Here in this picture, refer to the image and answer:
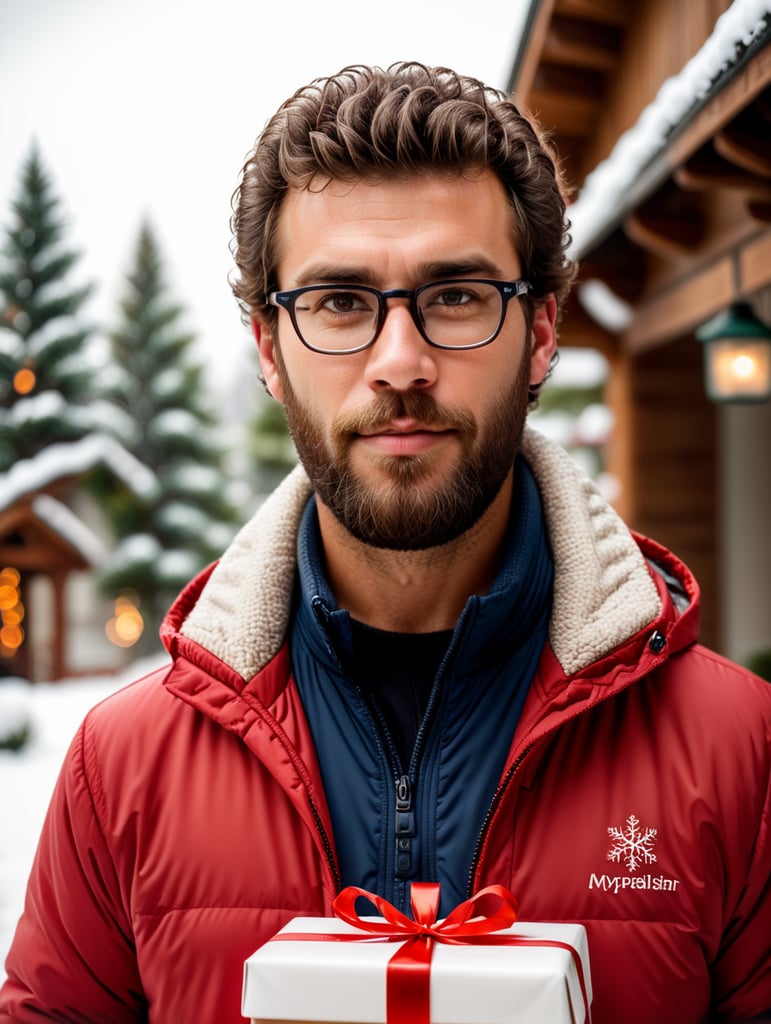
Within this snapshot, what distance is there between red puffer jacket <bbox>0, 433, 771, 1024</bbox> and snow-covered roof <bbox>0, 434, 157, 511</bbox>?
15696 mm

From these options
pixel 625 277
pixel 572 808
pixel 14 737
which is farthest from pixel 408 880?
pixel 14 737

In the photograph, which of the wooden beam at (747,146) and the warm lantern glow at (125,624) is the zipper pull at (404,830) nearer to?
the wooden beam at (747,146)

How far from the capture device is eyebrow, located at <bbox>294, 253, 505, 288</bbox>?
5.45 feet

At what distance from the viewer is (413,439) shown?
1.66 m

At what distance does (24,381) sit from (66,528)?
4549mm

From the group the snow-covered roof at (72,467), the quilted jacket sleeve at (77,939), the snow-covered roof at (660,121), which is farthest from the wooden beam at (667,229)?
the snow-covered roof at (72,467)

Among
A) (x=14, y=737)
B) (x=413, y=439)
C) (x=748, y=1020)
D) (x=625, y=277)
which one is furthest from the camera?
(x=14, y=737)

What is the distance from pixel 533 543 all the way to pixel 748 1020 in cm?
82

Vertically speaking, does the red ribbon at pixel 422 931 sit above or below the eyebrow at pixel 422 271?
below

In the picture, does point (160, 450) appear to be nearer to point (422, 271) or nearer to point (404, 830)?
point (422, 271)

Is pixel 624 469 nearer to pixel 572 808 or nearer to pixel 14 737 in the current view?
pixel 572 808

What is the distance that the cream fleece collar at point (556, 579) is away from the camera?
1.67 m

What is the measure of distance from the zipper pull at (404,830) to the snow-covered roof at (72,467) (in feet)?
52.4

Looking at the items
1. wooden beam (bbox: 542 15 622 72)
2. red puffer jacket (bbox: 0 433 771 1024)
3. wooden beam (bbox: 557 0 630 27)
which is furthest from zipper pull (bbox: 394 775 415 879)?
wooden beam (bbox: 542 15 622 72)
